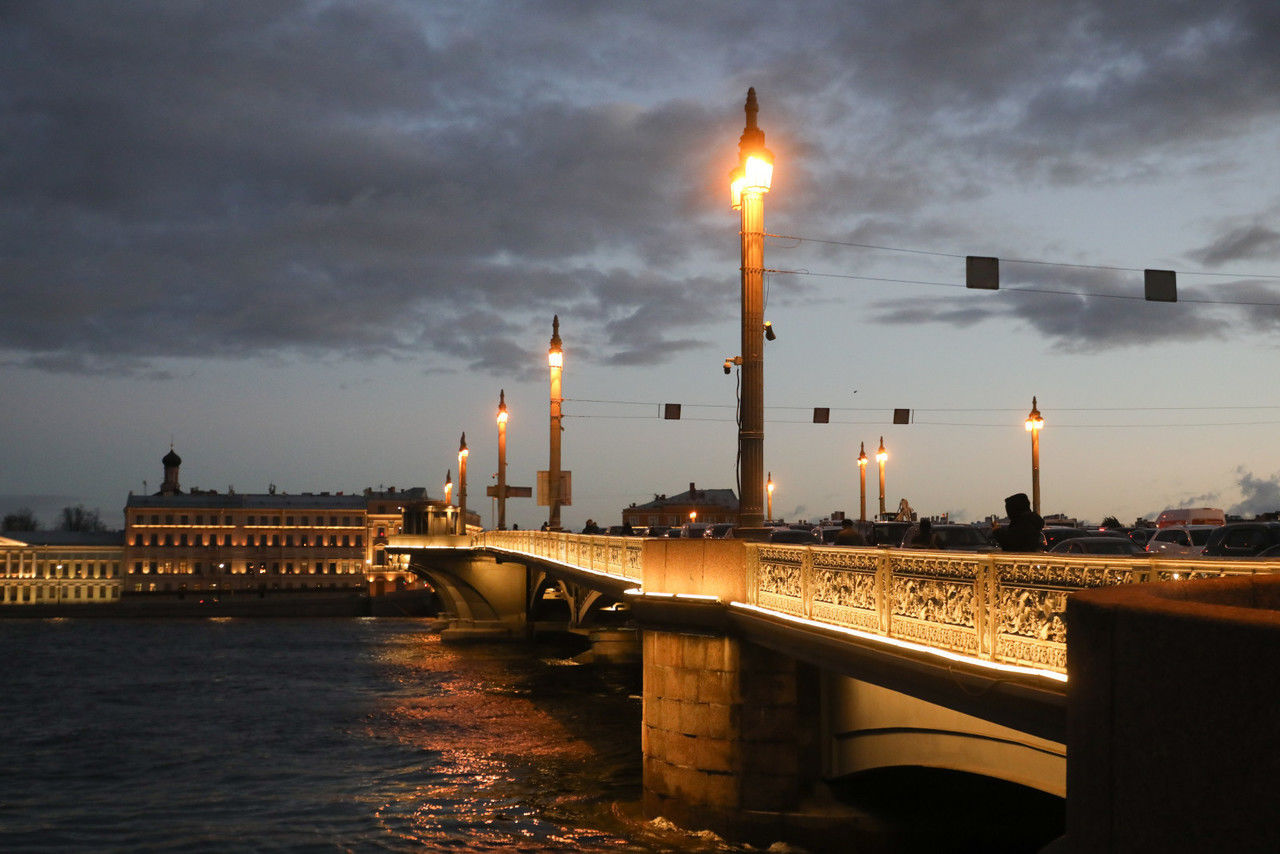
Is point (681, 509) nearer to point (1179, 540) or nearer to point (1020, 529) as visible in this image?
point (1179, 540)

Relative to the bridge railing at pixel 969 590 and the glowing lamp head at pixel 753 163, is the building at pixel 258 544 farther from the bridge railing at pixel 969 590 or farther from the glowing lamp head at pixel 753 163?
the bridge railing at pixel 969 590

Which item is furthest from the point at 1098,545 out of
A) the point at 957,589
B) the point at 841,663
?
the point at 957,589

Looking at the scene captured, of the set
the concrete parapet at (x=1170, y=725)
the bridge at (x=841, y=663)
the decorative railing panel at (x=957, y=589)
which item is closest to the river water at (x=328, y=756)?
the bridge at (x=841, y=663)

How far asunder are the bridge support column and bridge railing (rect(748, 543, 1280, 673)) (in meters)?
2.10

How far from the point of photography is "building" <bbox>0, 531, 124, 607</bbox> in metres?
120

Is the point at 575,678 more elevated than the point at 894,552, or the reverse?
the point at 894,552

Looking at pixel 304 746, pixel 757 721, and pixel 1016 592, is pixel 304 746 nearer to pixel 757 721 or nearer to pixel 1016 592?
pixel 757 721

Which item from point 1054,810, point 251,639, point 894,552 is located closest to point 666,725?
point 1054,810

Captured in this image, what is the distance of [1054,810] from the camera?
48.4 feet

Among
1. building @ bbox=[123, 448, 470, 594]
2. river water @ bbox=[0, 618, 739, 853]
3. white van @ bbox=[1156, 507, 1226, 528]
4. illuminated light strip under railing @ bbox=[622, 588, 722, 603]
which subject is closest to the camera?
illuminated light strip under railing @ bbox=[622, 588, 722, 603]

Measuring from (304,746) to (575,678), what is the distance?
1520 centimetres

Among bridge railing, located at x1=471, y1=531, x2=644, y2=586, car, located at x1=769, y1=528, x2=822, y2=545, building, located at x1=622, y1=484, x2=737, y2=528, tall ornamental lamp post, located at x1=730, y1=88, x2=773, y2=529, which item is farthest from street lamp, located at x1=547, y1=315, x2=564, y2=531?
building, located at x1=622, y1=484, x2=737, y2=528

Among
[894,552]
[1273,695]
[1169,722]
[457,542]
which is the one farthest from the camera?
[457,542]

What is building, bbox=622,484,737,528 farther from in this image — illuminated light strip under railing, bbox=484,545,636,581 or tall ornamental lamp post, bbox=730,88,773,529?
tall ornamental lamp post, bbox=730,88,773,529
